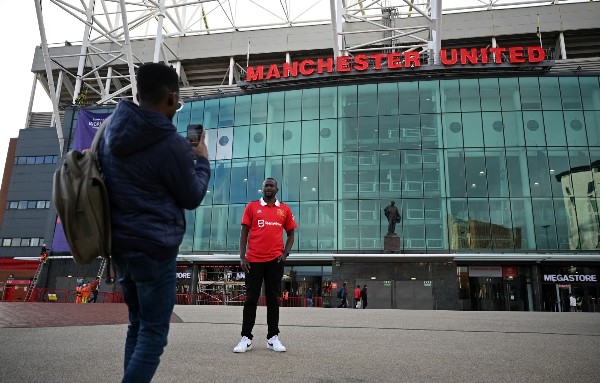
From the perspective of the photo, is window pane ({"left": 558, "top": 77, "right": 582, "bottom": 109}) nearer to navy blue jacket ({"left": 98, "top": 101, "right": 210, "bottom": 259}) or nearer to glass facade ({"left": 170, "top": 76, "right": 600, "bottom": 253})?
glass facade ({"left": 170, "top": 76, "right": 600, "bottom": 253})

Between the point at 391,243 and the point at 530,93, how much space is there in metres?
14.8

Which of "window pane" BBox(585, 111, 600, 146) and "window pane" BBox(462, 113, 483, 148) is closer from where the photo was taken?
"window pane" BBox(585, 111, 600, 146)

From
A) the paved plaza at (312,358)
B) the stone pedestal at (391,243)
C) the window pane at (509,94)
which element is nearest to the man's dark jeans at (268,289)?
the paved plaza at (312,358)

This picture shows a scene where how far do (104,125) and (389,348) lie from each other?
13.6 feet

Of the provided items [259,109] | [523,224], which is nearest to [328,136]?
[259,109]

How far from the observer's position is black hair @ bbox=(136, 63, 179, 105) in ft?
8.68

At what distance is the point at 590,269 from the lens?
3025cm

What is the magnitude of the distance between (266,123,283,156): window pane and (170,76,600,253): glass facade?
0.27ft

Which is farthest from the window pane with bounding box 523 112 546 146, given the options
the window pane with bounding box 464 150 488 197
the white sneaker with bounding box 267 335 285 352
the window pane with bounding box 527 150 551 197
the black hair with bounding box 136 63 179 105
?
the black hair with bounding box 136 63 179 105

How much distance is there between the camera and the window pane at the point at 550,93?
32281 millimetres

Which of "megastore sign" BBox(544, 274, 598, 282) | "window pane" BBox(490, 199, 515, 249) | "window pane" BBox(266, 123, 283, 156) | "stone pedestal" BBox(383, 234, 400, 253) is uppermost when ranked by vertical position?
"window pane" BBox(266, 123, 283, 156)

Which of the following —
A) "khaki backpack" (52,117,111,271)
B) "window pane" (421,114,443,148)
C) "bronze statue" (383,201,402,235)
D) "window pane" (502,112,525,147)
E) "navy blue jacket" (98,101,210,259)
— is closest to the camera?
"khaki backpack" (52,117,111,271)

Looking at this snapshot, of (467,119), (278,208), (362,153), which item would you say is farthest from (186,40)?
(278,208)

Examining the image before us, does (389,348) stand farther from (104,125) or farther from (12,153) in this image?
(12,153)
